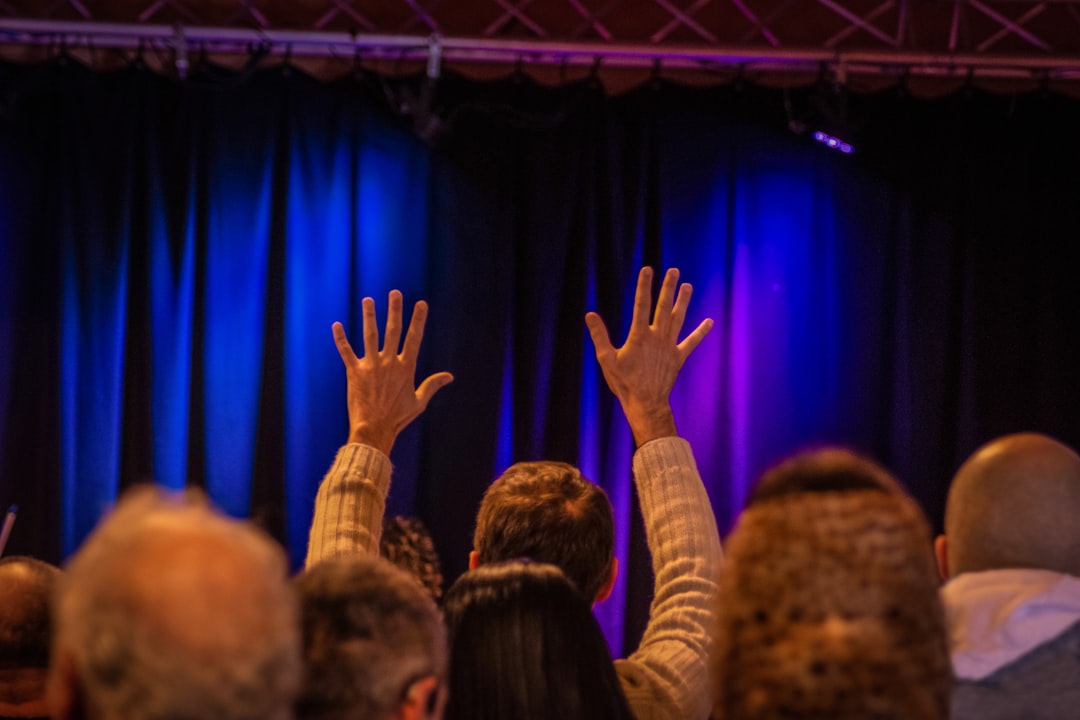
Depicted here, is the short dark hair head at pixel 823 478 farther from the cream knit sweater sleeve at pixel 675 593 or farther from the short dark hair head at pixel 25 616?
the short dark hair head at pixel 25 616

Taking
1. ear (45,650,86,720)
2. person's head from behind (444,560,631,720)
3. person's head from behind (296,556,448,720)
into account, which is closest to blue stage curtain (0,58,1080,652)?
person's head from behind (444,560,631,720)

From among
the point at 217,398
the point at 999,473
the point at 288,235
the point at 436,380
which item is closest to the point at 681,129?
the point at 288,235

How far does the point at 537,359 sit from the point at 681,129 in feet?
3.83

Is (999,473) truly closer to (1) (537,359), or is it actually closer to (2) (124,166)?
(1) (537,359)

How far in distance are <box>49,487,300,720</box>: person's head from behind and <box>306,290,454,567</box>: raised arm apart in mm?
1111

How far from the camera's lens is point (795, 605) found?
1032 millimetres

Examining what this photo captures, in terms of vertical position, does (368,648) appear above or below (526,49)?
below

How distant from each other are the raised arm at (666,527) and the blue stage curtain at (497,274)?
7.90 feet

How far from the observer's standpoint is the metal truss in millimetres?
4359

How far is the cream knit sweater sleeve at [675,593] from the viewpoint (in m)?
1.90

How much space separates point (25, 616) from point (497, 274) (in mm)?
3034

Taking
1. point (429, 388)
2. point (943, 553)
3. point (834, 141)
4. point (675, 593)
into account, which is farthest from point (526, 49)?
point (943, 553)

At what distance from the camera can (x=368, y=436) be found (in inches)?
89.6

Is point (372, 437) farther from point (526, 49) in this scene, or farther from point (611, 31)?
point (611, 31)
